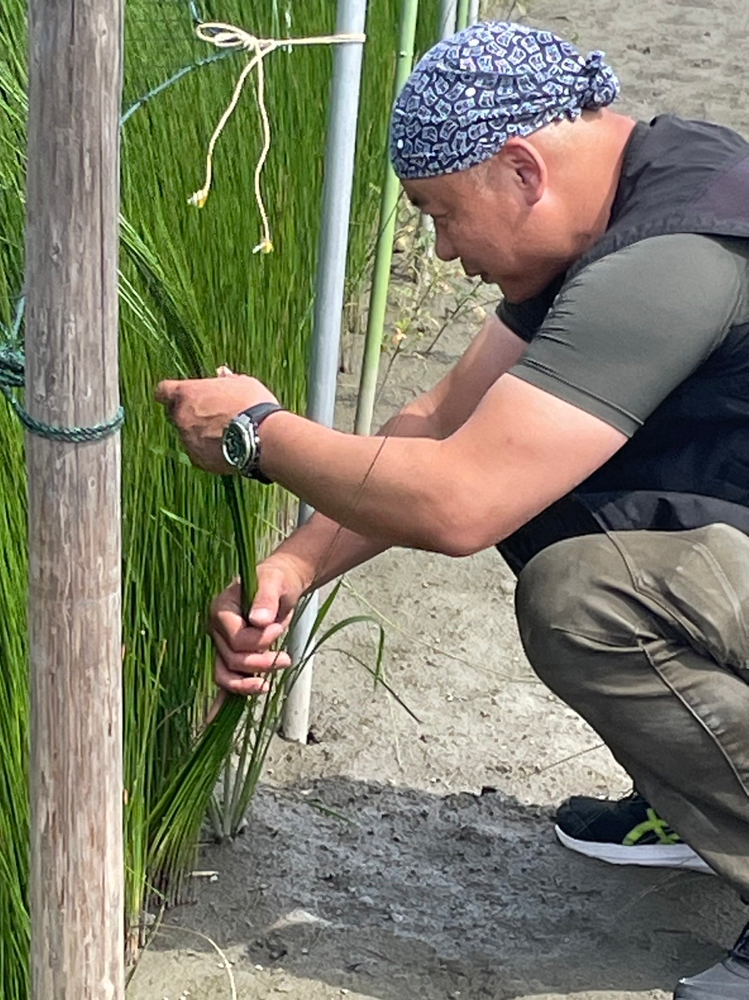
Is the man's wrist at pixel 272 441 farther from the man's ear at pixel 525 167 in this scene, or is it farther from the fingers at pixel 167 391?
the man's ear at pixel 525 167

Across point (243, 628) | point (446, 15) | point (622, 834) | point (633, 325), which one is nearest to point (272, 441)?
point (243, 628)

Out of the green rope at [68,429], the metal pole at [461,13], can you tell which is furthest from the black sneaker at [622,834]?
the metal pole at [461,13]

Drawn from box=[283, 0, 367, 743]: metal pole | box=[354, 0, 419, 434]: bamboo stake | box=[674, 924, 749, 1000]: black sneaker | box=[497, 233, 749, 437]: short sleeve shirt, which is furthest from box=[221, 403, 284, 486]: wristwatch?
box=[354, 0, 419, 434]: bamboo stake

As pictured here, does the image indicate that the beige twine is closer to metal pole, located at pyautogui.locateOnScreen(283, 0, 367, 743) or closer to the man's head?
metal pole, located at pyautogui.locateOnScreen(283, 0, 367, 743)

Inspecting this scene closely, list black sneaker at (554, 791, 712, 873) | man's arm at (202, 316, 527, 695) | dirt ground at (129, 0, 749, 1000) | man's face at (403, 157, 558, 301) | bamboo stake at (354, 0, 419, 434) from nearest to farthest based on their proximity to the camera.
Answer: man's face at (403, 157, 558, 301), man's arm at (202, 316, 527, 695), dirt ground at (129, 0, 749, 1000), black sneaker at (554, 791, 712, 873), bamboo stake at (354, 0, 419, 434)

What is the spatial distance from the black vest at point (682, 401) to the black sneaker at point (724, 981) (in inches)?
22.5

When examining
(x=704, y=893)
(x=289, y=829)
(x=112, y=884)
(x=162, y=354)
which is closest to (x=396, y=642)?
(x=289, y=829)

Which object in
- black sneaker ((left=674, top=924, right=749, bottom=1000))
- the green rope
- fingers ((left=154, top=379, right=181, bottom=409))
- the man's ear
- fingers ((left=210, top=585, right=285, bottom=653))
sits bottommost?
black sneaker ((left=674, top=924, right=749, bottom=1000))

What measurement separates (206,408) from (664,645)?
2.16ft

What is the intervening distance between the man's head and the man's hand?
347 mm

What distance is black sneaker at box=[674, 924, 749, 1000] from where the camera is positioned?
192 centimetres

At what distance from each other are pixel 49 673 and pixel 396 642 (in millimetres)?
1683

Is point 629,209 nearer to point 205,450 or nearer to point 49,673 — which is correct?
point 205,450

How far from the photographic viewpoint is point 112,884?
1395 mm
